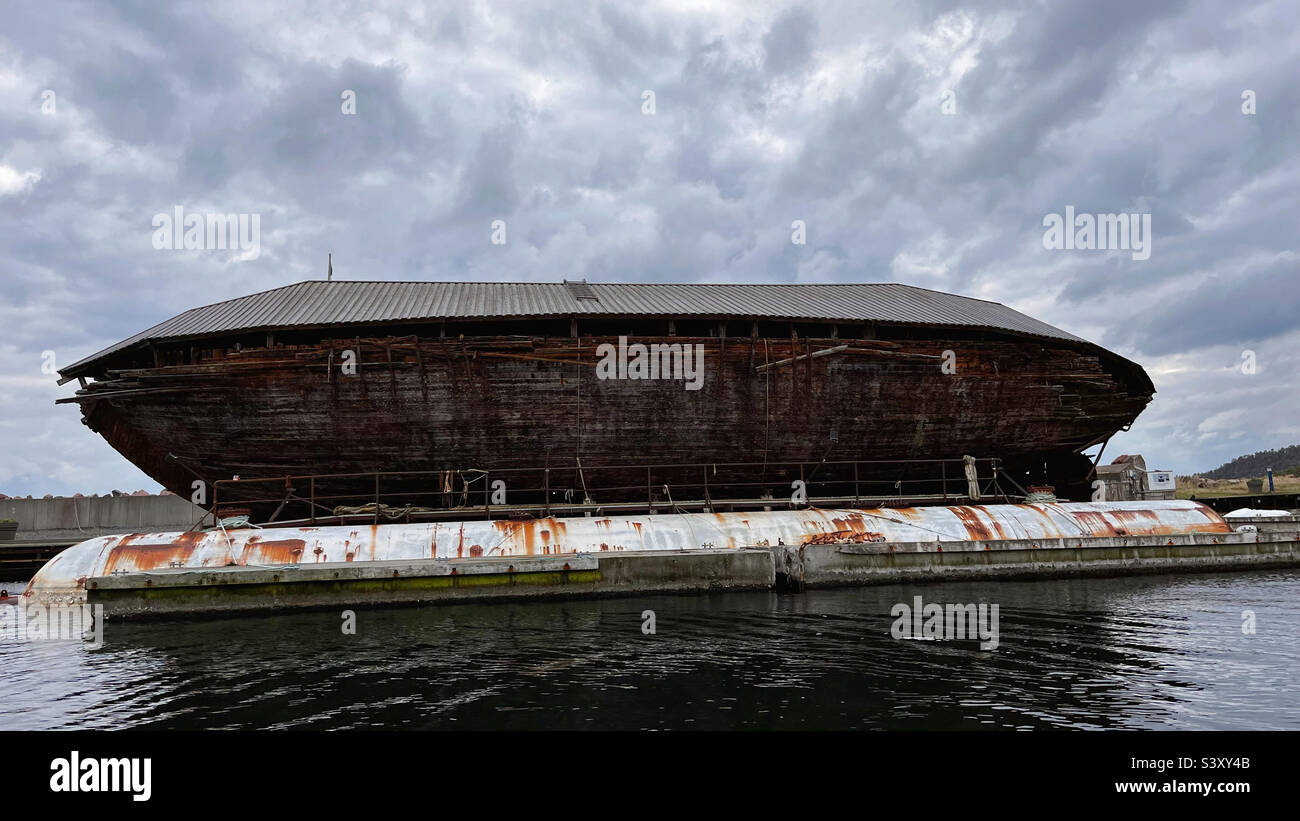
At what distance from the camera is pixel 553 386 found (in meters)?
18.5

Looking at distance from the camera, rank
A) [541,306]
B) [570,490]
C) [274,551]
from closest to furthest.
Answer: [274,551]
[570,490]
[541,306]

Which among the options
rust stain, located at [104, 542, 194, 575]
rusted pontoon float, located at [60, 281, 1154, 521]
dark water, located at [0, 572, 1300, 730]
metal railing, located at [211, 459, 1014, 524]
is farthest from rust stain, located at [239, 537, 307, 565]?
rusted pontoon float, located at [60, 281, 1154, 521]

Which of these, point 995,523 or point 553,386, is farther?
point 553,386
